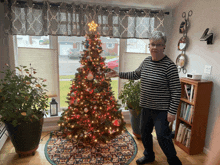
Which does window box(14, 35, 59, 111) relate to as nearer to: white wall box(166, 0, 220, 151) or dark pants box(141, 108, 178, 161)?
dark pants box(141, 108, 178, 161)

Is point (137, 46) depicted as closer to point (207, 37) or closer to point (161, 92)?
point (207, 37)

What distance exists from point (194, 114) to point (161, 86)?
32.6 inches

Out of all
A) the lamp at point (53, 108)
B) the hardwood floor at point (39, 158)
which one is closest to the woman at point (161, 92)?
the hardwood floor at point (39, 158)

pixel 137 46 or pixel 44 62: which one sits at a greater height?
pixel 137 46

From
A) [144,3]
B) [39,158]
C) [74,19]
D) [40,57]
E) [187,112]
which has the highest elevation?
[144,3]

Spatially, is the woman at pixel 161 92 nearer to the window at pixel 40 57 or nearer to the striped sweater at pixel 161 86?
the striped sweater at pixel 161 86

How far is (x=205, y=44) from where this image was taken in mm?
2385

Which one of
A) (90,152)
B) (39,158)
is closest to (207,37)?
(90,152)

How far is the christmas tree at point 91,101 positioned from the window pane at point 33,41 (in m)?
1.01

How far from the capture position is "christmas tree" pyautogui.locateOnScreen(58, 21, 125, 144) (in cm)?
224

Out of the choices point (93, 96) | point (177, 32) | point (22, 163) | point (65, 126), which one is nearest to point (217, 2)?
point (177, 32)

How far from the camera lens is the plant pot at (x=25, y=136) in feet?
6.77

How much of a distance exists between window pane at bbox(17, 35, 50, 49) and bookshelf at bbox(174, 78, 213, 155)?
7.52 feet

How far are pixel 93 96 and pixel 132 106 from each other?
2.36ft
